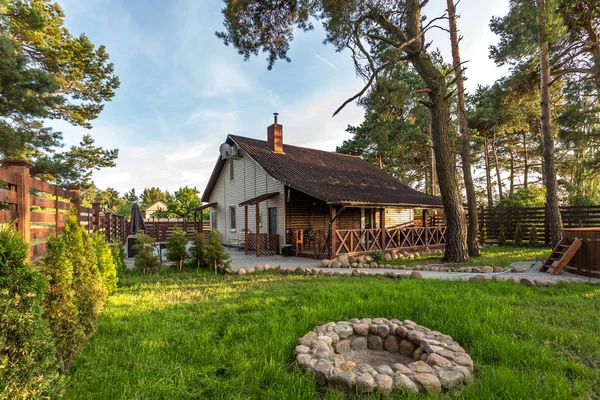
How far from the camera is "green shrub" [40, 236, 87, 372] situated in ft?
8.99

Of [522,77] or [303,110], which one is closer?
[522,77]

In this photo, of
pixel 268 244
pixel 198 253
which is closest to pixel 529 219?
pixel 268 244

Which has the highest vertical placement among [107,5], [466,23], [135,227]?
[466,23]

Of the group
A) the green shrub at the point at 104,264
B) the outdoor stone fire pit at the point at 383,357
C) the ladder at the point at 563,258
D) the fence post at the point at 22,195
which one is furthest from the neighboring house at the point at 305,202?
the fence post at the point at 22,195

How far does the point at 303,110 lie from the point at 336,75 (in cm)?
450

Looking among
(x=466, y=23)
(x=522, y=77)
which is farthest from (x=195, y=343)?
(x=522, y=77)

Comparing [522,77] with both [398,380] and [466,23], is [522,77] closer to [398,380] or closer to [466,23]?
[466,23]

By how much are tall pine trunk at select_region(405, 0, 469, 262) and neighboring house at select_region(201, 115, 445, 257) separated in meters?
2.94

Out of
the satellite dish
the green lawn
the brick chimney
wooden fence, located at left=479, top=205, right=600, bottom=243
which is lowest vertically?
the green lawn

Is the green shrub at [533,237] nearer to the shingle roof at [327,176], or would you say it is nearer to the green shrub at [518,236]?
the green shrub at [518,236]

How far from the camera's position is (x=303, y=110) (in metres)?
15.9

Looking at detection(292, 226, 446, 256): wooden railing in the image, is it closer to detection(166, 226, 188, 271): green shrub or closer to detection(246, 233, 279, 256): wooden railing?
detection(246, 233, 279, 256): wooden railing

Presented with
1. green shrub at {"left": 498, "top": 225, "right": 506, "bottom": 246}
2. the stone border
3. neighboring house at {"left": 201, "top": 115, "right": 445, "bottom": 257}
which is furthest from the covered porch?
green shrub at {"left": 498, "top": 225, "right": 506, "bottom": 246}

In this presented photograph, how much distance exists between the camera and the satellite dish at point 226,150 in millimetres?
16250
